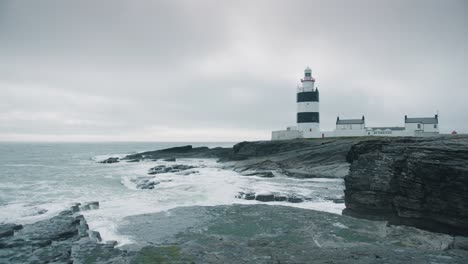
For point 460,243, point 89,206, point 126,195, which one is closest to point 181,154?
point 126,195

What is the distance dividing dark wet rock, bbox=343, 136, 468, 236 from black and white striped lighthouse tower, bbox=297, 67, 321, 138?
1378 inches

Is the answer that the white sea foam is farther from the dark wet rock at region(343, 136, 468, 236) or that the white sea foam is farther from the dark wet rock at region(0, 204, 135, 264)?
the dark wet rock at region(343, 136, 468, 236)

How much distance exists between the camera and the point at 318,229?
1240cm

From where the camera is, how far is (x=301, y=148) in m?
39.0

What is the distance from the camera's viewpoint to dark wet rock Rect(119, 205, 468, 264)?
8.88 meters

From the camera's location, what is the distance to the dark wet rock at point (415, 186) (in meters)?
11.9

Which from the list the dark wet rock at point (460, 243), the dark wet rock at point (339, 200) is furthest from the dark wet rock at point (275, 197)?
the dark wet rock at point (460, 243)

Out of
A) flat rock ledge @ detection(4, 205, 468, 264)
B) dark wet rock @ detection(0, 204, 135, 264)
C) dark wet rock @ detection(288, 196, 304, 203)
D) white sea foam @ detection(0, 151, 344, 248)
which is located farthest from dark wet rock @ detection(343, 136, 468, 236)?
dark wet rock @ detection(0, 204, 135, 264)

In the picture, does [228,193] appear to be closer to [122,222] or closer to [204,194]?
[204,194]

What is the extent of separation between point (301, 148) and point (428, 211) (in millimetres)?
26386

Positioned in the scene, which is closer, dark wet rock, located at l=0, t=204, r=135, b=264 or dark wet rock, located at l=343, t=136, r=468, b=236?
dark wet rock, located at l=0, t=204, r=135, b=264

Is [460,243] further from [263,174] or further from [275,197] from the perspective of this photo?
[263,174]

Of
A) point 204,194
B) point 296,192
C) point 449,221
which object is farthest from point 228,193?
point 449,221

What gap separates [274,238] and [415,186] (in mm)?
6107
